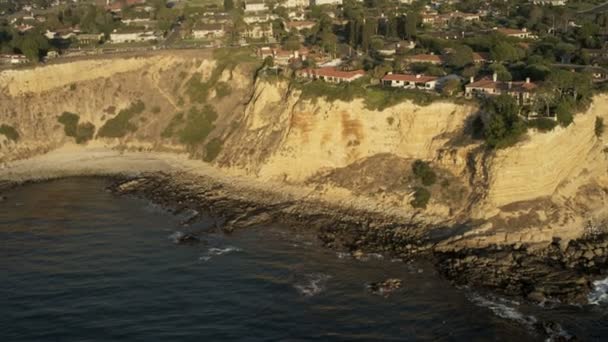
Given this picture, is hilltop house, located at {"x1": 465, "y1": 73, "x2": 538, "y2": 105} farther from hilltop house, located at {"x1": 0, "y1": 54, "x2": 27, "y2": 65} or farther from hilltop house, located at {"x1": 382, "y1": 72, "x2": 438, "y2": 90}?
hilltop house, located at {"x1": 0, "y1": 54, "x2": 27, "y2": 65}

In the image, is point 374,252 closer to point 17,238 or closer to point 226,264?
point 226,264

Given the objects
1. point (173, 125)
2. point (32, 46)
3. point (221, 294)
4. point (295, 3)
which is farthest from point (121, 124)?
point (295, 3)

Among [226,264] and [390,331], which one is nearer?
[390,331]

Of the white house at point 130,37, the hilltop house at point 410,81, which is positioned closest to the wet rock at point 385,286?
the hilltop house at point 410,81

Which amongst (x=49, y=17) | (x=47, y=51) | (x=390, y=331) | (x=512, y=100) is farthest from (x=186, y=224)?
(x=49, y=17)

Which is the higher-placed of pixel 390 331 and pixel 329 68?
pixel 329 68

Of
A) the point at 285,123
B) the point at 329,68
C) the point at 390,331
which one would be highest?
the point at 329,68
